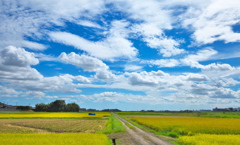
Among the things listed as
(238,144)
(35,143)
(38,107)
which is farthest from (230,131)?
(38,107)

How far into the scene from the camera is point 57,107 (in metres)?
191

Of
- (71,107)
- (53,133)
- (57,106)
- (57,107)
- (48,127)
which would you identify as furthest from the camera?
(71,107)

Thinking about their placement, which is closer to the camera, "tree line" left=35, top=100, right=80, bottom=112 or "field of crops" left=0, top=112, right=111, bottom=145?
"field of crops" left=0, top=112, right=111, bottom=145

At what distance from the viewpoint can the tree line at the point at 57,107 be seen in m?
182

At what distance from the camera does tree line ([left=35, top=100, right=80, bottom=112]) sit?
181875 millimetres

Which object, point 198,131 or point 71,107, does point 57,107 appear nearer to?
point 71,107

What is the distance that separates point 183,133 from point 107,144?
1516cm

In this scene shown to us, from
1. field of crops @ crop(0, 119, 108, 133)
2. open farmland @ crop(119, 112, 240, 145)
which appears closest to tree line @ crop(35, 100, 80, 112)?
field of crops @ crop(0, 119, 108, 133)

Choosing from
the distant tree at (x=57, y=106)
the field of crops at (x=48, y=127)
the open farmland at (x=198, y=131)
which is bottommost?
the field of crops at (x=48, y=127)

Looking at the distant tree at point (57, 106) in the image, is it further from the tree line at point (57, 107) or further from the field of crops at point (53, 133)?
the field of crops at point (53, 133)

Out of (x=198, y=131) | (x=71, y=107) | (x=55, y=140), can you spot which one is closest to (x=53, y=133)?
(x=55, y=140)

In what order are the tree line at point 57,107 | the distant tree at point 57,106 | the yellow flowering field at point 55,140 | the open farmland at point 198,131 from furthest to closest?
the distant tree at point 57,106 → the tree line at point 57,107 → the open farmland at point 198,131 → the yellow flowering field at point 55,140

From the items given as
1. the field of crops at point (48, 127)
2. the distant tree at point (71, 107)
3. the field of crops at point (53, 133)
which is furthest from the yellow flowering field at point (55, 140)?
the distant tree at point (71, 107)

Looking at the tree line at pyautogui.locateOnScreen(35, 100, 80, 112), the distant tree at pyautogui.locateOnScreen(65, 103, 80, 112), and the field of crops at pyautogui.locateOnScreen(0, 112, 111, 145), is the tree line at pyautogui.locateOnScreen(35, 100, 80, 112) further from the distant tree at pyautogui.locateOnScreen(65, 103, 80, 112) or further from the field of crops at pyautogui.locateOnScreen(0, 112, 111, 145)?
the field of crops at pyautogui.locateOnScreen(0, 112, 111, 145)
